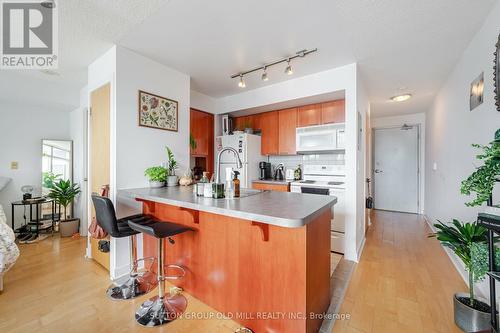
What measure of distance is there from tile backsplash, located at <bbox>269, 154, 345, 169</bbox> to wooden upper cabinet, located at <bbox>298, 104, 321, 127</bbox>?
0.66 meters


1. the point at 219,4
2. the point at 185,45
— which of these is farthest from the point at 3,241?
the point at 219,4

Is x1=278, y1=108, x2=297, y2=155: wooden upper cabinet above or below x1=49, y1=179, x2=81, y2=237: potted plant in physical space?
above

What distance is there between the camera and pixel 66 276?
2172 mm

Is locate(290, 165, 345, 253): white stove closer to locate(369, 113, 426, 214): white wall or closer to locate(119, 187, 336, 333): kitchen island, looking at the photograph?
locate(119, 187, 336, 333): kitchen island

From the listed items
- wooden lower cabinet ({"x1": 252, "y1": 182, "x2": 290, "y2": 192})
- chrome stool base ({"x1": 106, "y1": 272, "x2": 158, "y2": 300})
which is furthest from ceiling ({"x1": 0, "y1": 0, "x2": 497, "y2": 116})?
chrome stool base ({"x1": 106, "y1": 272, "x2": 158, "y2": 300})

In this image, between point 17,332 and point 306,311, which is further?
point 17,332

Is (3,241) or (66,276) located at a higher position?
(3,241)

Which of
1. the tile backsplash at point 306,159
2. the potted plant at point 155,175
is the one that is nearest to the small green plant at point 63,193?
the potted plant at point 155,175

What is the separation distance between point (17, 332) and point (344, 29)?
356 cm

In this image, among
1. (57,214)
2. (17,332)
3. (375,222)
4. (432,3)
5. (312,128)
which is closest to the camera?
(17,332)

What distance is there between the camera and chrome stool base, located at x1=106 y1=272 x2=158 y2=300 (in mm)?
1848

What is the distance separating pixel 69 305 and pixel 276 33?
3045mm

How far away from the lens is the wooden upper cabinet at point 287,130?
351 cm

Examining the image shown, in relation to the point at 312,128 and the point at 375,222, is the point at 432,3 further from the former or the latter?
the point at 375,222
